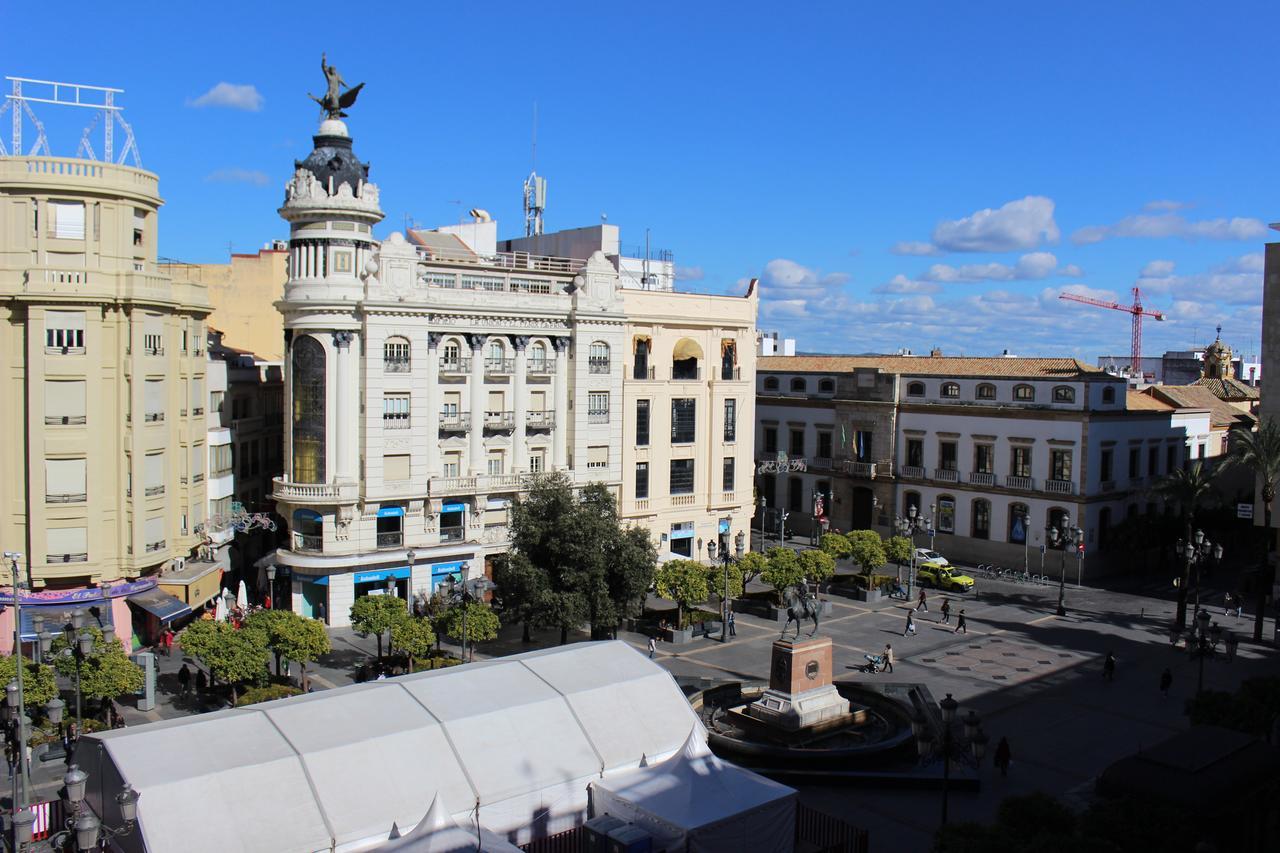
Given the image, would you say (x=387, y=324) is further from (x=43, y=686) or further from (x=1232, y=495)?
(x=1232, y=495)

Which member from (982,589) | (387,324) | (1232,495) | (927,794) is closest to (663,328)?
(387,324)

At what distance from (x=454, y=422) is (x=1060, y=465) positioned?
3041cm

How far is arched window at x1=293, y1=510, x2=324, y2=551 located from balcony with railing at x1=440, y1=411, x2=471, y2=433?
6.10 metres

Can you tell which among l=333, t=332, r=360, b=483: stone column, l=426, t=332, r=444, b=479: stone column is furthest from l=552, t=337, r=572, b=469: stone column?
l=333, t=332, r=360, b=483: stone column

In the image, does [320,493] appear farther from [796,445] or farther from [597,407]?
[796,445]

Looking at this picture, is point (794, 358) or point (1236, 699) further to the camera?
point (794, 358)

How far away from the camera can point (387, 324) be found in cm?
4238

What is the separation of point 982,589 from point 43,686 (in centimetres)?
3989

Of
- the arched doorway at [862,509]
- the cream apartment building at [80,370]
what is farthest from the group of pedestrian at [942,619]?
the cream apartment building at [80,370]

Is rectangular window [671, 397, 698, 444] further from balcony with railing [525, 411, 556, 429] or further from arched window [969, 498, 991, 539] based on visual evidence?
arched window [969, 498, 991, 539]

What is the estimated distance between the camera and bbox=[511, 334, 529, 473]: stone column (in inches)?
1821

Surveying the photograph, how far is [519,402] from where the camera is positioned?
46.3 metres

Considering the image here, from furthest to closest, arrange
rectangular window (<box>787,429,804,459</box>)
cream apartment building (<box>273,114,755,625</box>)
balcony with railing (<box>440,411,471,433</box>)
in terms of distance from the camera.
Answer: rectangular window (<box>787,429,804,459</box>), balcony with railing (<box>440,411,471,433</box>), cream apartment building (<box>273,114,755,625</box>)

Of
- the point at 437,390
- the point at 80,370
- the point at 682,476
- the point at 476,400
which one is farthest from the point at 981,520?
the point at 80,370
